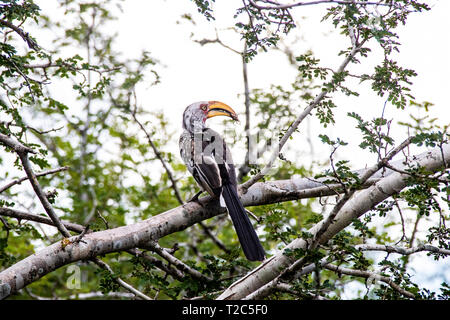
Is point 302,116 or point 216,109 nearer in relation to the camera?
point 302,116

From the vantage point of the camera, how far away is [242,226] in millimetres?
4098

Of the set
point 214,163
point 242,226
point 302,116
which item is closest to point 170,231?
point 242,226

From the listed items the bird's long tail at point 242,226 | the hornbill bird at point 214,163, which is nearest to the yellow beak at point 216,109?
the hornbill bird at point 214,163

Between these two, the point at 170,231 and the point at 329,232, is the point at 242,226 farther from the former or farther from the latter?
the point at 329,232

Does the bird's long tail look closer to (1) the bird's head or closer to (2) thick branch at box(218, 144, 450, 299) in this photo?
(2) thick branch at box(218, 144, 450, 299)

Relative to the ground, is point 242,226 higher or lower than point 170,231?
higher

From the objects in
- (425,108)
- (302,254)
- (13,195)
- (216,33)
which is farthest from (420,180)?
(13,195)

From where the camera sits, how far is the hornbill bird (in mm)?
4059

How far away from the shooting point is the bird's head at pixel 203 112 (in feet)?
18.5

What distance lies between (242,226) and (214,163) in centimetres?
75

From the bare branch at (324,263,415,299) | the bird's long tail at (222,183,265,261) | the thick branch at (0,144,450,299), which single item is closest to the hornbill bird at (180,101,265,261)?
the bird's long tail at (222,183,265,261)

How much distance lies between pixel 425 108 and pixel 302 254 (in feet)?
5.44

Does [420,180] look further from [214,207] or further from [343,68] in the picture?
[214,207]

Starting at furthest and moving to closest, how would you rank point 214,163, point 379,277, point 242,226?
point 214,163
point 242,226
point 379,277
